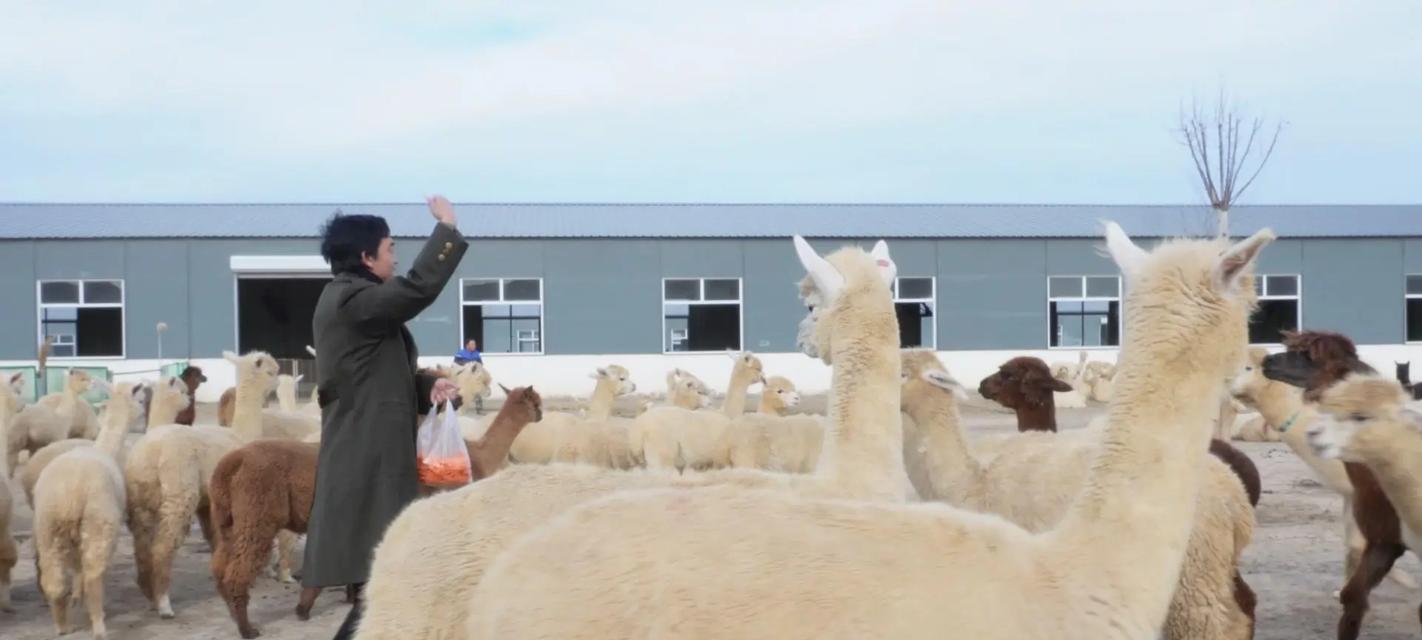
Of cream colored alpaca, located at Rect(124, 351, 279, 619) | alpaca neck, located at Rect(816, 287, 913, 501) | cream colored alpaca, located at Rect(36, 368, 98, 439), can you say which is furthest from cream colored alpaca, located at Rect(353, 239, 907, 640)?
cream colored alpaca, located at Rect(36, 368, 98, 439)

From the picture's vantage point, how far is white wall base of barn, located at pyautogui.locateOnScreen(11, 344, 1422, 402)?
3117 centimetres

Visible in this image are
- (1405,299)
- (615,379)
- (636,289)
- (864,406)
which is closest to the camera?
(864,406)

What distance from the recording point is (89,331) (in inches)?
1292

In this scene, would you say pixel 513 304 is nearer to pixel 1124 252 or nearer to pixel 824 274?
pixel 824 274

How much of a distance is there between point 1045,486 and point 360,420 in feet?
12.5

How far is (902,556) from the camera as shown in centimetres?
Answer: 247

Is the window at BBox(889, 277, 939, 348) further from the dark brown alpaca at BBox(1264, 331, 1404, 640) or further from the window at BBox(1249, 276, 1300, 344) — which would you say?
the dark brown alpaca at BBox(1264, 331, 1404, 640)

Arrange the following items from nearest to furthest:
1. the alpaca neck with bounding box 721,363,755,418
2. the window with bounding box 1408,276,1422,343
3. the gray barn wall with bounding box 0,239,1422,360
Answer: the alpaca neck with bounding box 721,363,755,418 → the gray barn wall with bounding box 0,239,1422,360 → the window with bounding box 1408,276,1422,343

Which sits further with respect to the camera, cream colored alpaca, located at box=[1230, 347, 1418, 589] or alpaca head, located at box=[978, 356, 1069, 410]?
alpaca head, located at box=[978, 356, 1069, 410]

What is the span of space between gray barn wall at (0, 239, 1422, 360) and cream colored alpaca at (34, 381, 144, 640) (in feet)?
76.3

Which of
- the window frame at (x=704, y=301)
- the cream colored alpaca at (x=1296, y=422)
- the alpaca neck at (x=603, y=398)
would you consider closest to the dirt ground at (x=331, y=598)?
the cream colored alpaca at (x=1296, y=422)

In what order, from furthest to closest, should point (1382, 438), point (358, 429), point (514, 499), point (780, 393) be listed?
point (780, 393)
point (1382, 438)
point (358, 429)
point (514, 499)

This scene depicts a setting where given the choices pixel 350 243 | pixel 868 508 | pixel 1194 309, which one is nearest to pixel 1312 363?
pixel 1194 309

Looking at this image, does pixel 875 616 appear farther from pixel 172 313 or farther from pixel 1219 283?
pixel 172 313
